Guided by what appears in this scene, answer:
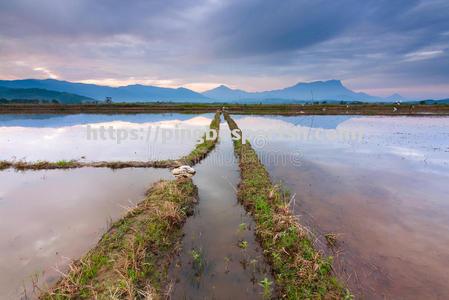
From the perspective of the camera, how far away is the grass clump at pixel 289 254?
4238 millimetres

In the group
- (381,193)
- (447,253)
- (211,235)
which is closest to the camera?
(447,253)

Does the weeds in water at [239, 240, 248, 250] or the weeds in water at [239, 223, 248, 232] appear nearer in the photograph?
the weeds in water at [239, 240, 248, 250]

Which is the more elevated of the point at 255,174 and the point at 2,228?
the point at 255,174

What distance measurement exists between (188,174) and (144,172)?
244 centimetres

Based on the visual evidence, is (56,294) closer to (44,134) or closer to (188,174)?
(188,174)

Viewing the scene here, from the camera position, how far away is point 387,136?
21.2 metres

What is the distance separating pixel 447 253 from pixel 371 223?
1.60 meters

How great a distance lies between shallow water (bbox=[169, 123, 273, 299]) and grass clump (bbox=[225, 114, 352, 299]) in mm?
273

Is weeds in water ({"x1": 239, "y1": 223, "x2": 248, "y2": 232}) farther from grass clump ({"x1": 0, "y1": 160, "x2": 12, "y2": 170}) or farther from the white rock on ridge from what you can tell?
grass clump ({"x1": 0, "y1": 160, "x2": 12, "y2": 170})

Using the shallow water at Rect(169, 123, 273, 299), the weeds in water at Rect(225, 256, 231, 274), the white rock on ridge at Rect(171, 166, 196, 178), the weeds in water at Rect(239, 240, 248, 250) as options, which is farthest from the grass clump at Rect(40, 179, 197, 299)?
the white rock on ridge at Rect(171, 166, 196, 178)

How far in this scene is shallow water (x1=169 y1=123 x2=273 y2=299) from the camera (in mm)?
4531

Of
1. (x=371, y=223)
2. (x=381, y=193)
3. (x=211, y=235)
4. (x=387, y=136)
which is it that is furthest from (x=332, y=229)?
(x=387, y=136)

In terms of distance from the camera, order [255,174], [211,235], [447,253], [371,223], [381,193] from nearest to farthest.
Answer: [447,253] < [211,235] < [371,223] < [381,193] < [255,174]

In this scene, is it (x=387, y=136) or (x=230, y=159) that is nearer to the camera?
(x=230, y=159)
